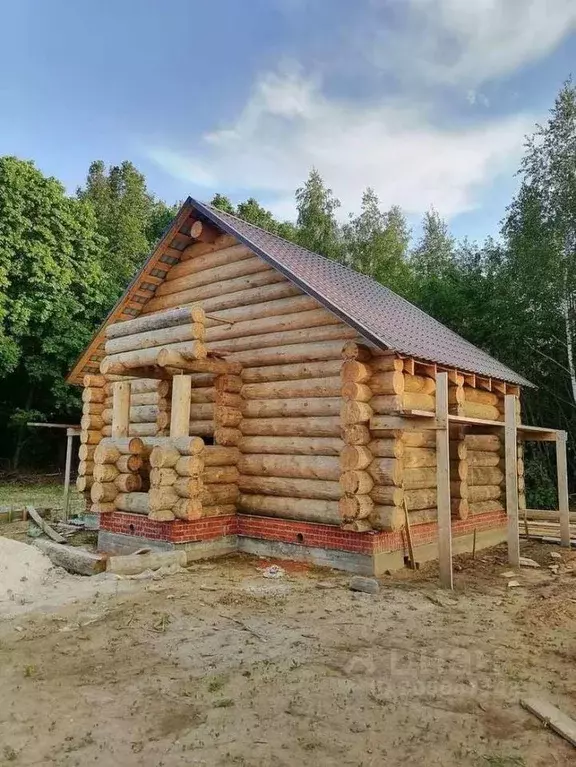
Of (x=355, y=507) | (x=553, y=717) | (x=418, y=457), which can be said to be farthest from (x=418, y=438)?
(x=553, y=717)

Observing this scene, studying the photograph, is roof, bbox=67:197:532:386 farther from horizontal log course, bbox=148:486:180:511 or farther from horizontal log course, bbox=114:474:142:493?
horizontal log course, bbox=114:474:142:493

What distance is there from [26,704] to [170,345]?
6606mm

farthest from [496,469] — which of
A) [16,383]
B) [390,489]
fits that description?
[16,383]

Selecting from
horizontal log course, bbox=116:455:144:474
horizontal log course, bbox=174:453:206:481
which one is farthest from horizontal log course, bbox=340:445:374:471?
horizontal log course, bbox=116:455:144:474

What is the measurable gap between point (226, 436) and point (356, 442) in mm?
2897

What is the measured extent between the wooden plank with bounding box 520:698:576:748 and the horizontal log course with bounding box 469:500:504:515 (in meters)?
8.14

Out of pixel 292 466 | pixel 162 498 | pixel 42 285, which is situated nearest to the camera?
pixel 162 498

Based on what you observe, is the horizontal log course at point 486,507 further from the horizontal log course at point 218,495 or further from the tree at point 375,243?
the tree at point 375,243

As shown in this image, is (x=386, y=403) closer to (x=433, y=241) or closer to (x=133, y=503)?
(x=133, y=503)

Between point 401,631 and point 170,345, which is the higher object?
point 170,345

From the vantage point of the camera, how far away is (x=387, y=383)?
9.22 metres

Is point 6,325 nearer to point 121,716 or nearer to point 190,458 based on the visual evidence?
point 190,458

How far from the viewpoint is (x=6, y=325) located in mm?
23875

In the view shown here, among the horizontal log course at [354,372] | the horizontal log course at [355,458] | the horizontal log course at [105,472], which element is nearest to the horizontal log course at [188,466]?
the horizontal log course at [105,472]
